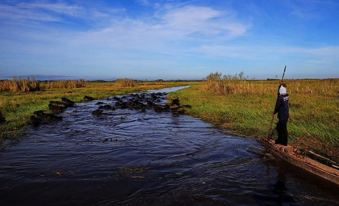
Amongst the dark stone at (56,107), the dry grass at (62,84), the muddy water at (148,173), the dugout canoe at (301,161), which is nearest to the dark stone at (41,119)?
the muddy water at (148,173)

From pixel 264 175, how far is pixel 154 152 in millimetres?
4305

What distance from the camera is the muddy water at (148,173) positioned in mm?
7684

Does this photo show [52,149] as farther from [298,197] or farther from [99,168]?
[298,197]

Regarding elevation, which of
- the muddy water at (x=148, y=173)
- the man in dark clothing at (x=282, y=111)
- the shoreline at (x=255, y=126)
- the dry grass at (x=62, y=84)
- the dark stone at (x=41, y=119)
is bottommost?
the muddy water at (x=148, y=173)

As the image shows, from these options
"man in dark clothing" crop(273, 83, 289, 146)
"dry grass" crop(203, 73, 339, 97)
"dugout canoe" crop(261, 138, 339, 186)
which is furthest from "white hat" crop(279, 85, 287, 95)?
"dry grass" crop(203, 73, 339, 97)

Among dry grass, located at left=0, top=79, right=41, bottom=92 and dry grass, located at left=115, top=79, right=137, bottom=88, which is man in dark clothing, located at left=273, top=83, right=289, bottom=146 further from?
dry grass, located at left=115, top=79, right=137, bottom=88

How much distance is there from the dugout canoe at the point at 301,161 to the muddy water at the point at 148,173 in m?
0.25

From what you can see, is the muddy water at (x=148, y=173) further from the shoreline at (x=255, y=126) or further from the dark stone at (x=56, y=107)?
the dark stone at (x=56, y=107)

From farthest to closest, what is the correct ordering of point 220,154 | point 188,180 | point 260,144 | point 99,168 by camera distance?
Answer: point 260,144, point 220,154, point 99,168, point 188,180

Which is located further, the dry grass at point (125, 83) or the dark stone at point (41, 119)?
the dry grass at point (125, 83)

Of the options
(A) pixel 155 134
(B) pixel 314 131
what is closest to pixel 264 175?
(B) pixel 314 131

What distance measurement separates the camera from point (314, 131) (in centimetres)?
1373

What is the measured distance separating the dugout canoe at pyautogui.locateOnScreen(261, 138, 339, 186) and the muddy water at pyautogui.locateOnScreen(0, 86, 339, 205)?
246mm

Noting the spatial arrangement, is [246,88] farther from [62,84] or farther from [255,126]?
[62,84]
